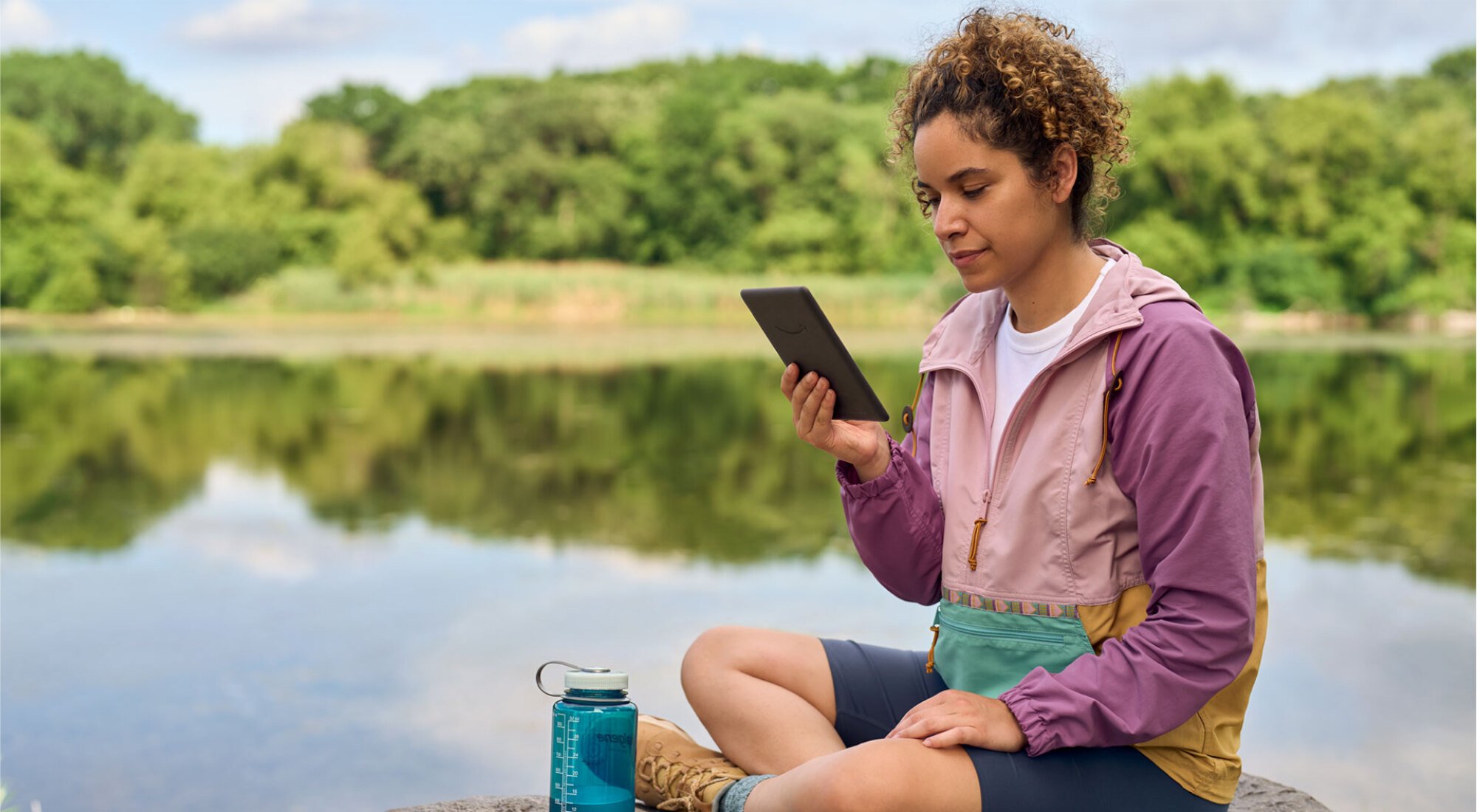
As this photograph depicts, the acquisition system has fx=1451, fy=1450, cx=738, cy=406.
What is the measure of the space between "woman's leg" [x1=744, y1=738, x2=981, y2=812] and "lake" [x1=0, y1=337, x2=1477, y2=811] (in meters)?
2.10

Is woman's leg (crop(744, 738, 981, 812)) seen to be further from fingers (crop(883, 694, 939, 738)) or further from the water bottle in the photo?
the water bottle

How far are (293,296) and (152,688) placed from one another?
107 ft

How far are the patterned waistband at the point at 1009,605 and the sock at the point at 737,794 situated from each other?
1.26 feet

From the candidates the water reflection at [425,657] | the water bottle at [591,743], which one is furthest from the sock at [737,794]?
the water reflection at [425,657]

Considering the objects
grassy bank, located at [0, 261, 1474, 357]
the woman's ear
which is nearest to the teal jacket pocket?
the woman's ear

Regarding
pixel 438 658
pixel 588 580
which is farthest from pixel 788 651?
pixel 588 580

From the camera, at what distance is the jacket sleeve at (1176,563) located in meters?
1.79

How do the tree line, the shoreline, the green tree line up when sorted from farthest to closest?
the green tree
the tree line
the shoreline

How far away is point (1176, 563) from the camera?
180 cm

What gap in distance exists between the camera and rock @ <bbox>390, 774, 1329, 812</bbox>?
8.80ft

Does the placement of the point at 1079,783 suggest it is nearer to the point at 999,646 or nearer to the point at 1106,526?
the point at 999,646

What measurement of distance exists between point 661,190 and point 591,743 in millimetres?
43361

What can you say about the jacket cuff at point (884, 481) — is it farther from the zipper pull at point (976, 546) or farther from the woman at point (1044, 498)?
the zipper pull at point (976, 546)

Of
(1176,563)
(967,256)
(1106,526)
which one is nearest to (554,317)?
(967,256)
